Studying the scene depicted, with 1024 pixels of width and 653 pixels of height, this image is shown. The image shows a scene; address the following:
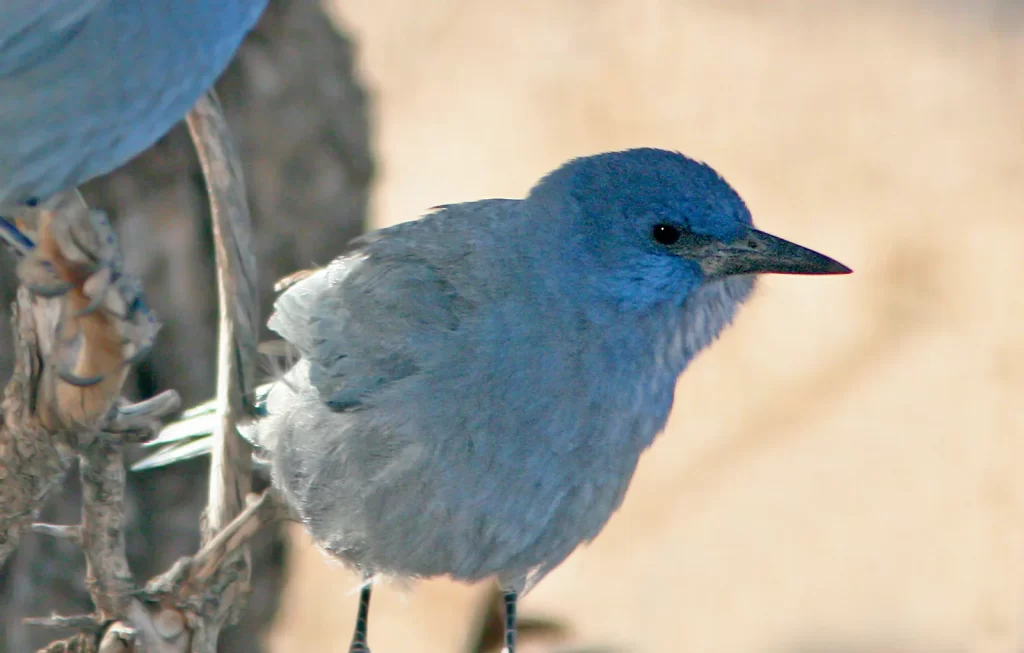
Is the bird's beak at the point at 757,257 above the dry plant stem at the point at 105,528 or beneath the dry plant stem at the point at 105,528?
above

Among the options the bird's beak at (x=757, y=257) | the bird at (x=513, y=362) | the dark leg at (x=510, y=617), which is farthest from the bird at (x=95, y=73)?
the dark leg at (x=510, y=617)

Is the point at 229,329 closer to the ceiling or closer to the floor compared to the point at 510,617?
closer to the ceiling

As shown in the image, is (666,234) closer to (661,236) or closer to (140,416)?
(661,236)

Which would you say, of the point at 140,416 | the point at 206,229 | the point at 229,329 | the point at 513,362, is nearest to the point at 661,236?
the point at 513,362

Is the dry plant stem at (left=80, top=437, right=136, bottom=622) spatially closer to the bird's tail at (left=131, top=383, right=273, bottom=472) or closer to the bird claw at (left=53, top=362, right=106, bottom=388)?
the bird claw at (left=53, top=362, right=106, bottom=388)

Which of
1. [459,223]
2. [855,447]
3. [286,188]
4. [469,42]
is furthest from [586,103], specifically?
[459,223]

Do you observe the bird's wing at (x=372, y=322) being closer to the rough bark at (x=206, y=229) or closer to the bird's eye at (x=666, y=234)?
the bird's eye at (x=666, y=234)
